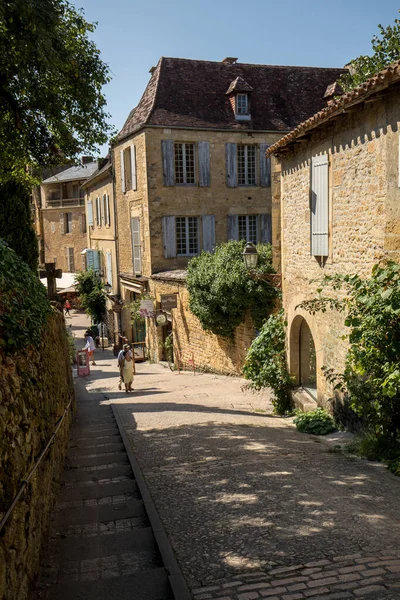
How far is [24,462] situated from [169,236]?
16.6m

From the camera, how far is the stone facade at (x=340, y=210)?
744 centimetres

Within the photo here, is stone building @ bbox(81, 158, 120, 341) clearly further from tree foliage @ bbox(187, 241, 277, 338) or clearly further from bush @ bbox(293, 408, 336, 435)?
bush @ bbox(293, 408, 336, 435)

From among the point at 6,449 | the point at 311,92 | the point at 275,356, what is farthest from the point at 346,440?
the point at 311,92

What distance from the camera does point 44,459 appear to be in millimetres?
5332

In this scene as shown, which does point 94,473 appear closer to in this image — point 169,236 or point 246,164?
point 169,236

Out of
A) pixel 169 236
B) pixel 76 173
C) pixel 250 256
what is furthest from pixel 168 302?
pixel 76 173

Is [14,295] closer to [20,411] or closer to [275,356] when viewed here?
[20,411]

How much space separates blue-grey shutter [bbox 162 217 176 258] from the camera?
20.3 metres

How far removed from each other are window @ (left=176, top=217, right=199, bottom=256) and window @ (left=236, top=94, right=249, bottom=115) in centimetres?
446

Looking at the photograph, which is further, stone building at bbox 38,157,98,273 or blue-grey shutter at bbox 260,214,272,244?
stone building at bbox 38,157,98,273

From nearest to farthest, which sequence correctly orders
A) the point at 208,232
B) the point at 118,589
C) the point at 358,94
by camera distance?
the point at 118,589 → the point at 358,94 → the point at 208,232

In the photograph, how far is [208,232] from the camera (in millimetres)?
20938

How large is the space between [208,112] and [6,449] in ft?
61.9

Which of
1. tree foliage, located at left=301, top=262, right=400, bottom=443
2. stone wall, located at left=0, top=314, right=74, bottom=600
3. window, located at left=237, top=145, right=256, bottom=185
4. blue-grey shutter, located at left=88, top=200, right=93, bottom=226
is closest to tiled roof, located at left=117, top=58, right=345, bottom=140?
window, located at left=237, top=145, right=256, bottom=185
